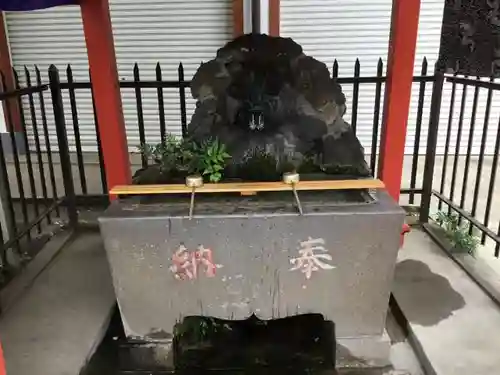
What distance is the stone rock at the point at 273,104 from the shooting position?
2791 millimetres

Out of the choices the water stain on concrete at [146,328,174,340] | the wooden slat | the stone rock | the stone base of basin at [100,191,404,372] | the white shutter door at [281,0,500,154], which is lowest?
the water stain on concrete at [146,328,174,340]

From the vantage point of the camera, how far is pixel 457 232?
385 cm

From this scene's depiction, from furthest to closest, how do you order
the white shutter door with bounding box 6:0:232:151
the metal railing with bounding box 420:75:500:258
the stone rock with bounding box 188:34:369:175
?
1. the white shutter door with bounding box 6:0:232:151
2. the metal railing with bounding box 420:75:500:258
3. the stone rock with bounding box 188:34:369:175

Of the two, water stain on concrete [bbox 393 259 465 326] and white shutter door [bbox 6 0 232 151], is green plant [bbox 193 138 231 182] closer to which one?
water stain on concrete [bbox 393 259 465 326]

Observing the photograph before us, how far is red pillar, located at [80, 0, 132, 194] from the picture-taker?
3.38 meters

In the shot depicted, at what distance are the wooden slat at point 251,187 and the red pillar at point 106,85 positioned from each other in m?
1.38

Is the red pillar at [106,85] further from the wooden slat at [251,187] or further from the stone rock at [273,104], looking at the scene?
the wooden slat at [251,187]

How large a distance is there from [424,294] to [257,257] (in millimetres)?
1476

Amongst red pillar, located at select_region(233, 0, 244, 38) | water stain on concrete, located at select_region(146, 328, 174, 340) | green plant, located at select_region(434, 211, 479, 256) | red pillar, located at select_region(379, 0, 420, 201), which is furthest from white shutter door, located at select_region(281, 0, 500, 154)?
water stain on concrete, located at select_region(146, 328, 174, 340)

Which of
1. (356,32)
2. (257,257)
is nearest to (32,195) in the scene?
(257,257)

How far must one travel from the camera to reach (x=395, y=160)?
3684 millimetres

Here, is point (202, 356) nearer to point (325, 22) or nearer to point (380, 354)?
point (380, 354)

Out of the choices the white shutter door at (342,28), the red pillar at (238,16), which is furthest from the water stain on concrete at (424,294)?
the red pillar at (238,16)

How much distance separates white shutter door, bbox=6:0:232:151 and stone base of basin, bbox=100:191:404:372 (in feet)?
17.0
